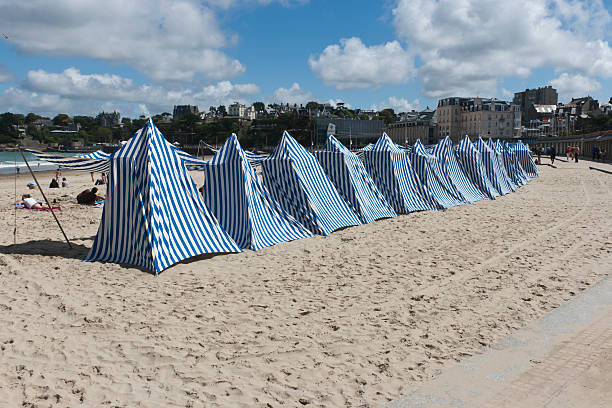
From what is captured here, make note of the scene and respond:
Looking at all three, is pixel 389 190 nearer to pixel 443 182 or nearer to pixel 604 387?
pixel 443 182

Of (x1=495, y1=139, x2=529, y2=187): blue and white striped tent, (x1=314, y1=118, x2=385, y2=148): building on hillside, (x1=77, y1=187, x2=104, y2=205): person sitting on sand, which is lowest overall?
(x1=77, y1=187, x2=104, y2=205): person sitting on sand

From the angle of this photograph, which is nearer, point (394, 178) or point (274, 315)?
point (274, 315)

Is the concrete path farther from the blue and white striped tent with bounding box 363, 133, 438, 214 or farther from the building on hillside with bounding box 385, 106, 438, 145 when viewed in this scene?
the building on hillside with bounding box 385, 106, 438, 145

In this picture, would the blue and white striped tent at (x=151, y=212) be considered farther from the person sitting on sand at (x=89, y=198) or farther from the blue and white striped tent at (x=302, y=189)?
the person sitting on sand at (x=89, y=198)

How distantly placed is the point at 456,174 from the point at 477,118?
95.1 metres

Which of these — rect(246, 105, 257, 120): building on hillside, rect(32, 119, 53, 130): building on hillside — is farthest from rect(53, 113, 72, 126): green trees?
rect(246, 105, 257, 120): building on hillside

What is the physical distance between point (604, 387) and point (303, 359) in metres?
2.16

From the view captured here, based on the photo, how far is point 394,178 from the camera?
1197 cm

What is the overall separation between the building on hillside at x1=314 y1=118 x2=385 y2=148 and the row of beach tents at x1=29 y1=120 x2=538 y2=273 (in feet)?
289

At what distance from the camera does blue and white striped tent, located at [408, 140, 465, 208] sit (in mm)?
12938

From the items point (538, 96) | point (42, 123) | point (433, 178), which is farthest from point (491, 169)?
point (42, 123)

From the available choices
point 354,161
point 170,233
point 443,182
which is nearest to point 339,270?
point 170,233

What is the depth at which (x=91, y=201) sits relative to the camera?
13.5 metres

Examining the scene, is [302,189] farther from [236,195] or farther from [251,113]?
[251,113]
